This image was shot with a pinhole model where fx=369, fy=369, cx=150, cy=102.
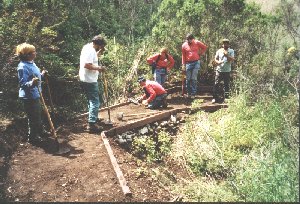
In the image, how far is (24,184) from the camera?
5891 millimetres

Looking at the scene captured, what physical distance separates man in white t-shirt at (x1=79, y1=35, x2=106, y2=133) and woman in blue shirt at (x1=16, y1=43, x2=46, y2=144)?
102 centimetres

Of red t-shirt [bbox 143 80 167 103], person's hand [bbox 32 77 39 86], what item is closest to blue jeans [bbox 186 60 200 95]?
red t-shirt [bbox 143 80 167 103]

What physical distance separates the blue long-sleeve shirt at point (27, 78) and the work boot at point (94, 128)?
1.59 metres

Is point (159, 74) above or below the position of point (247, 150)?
above

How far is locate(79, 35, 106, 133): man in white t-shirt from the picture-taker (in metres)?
7.40

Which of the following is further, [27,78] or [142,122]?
[142,122]

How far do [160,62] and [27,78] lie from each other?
4714 millimetres

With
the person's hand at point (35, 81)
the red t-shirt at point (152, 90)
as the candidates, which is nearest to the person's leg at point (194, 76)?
the red t-shirt at point (152, 90)

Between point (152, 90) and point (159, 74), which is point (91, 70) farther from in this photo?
point (159, 74)

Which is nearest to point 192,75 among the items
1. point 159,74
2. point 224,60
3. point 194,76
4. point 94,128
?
point 194,76

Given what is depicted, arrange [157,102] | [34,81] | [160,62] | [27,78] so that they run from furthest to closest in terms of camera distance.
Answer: [160,62], [157,102], [27,78], [34,81]

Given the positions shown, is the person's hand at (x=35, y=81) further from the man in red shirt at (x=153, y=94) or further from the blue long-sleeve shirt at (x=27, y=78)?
the man in red shirt at (x=153, y=94)

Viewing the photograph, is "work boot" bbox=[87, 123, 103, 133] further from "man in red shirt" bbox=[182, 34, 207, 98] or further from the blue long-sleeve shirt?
"man in red shirt" bbox=[182, 34, 207, 98]

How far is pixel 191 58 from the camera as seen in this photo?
10.4 m
